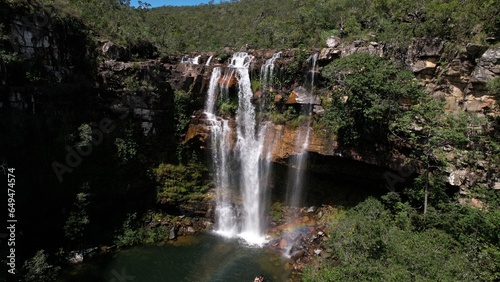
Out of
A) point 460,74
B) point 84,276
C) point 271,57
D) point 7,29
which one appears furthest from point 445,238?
point 7,29

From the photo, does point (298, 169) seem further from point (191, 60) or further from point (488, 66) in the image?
point (191, 60)

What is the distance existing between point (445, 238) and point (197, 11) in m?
58.3

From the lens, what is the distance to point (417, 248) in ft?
34.9

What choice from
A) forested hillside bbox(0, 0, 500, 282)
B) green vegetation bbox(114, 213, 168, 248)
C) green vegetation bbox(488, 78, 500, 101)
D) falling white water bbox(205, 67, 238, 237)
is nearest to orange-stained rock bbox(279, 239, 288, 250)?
forested hillside bbox(0, 0, 500, 282)

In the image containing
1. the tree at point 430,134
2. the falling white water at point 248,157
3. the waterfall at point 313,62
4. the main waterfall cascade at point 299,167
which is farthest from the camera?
the falling white water at point 248,157

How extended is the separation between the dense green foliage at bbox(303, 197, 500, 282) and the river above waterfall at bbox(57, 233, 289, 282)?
2903 mm

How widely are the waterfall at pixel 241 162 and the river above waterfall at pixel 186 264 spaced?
73.5 inches

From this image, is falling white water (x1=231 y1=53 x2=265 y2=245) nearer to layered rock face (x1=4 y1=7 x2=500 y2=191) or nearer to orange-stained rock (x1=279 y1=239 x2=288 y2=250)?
layered rock face (x1=4 y1=7 x2=500 y2=191)

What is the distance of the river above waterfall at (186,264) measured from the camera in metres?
14.3

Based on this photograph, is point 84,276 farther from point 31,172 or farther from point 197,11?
point 197,11

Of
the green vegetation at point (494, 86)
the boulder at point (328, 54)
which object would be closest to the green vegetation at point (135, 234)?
the boulder at point (328, 54)

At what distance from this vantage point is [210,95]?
64.7ft

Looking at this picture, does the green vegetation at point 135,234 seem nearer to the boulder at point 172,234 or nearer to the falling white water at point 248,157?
the boulder at point 172,234

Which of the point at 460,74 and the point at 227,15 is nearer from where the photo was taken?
the point at 460,74
